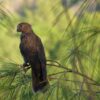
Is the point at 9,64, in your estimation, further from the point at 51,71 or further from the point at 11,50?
the point at 11,50

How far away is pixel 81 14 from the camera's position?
2.01 metres

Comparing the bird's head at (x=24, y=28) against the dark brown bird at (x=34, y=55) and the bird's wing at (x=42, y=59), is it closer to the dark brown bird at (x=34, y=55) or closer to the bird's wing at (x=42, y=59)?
the dark brown bird at (x=34, y=55)

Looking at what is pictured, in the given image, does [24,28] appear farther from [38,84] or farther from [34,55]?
[38,84]

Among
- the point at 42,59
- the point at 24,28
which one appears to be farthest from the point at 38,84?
the point at 24,28

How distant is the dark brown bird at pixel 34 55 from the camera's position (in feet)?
6.98

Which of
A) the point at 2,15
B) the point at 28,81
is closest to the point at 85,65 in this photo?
the point at 28,81

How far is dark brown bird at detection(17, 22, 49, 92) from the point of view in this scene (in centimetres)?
213

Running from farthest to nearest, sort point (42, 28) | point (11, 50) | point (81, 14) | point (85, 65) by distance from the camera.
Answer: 1. point (11, 50)
2. point (42, 28)
3. point (85, 65)
4. point (81, 14)

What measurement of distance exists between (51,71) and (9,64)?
0.81ft

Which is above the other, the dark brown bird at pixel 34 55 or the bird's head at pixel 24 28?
the bird's head at pixel 24 28

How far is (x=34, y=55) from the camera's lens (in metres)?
2.27

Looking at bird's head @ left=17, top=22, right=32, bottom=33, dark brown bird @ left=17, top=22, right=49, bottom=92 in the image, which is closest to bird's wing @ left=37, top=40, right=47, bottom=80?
dark brown bird @ left=17, top=22, right=49, bottom=92

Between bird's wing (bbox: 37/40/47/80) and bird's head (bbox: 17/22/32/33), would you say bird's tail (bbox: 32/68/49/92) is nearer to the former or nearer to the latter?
bird's wing (bbox: 37/40/47/80)

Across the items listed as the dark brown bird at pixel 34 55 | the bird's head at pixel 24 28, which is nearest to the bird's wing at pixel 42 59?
the dark brown bird at pixel 34 55
